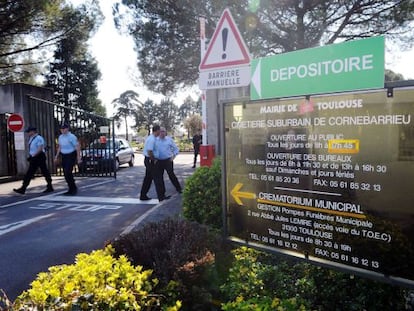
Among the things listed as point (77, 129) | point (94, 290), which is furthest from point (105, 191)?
point (94, 290)

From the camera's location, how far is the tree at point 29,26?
52.8 ft

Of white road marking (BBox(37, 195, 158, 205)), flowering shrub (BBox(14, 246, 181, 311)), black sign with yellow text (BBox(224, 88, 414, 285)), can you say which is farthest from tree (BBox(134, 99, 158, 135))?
flowering shrub (BBox(14, 246, 181, 311))

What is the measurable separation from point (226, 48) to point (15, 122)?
10835 mm

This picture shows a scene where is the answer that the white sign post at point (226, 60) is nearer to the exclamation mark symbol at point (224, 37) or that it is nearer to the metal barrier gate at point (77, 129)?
the exclamation mark symbol at point (224, 37)

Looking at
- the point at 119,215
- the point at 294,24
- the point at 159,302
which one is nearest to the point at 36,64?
the point at 294,24

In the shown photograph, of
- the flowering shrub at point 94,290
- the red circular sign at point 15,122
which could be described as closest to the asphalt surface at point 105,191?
the red circular sign at point 15,122

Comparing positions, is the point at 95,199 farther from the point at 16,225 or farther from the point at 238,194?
the point at 238,194

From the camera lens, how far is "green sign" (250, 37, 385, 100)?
2236mm

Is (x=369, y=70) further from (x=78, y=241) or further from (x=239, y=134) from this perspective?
(x=78, y=241)

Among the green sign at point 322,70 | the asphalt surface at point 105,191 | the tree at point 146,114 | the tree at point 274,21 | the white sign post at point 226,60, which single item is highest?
the tree at point 146,114

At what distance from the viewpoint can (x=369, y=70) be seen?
7.39ft

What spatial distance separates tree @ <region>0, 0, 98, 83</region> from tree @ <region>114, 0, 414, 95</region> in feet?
9.92

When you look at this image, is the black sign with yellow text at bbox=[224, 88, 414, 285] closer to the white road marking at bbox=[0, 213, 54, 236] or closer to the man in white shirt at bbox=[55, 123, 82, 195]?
the white road marking at bbox=[0, 213, 54, 236]

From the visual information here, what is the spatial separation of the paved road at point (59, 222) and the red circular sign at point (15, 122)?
1946mm
